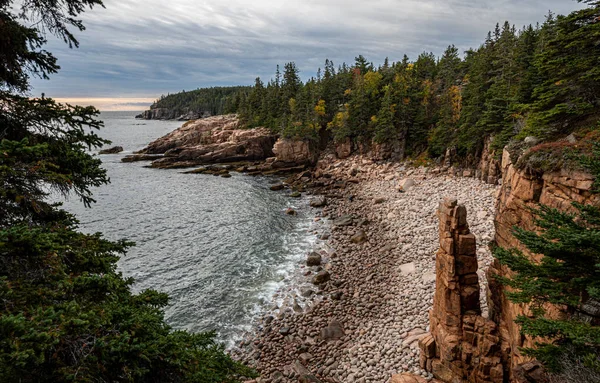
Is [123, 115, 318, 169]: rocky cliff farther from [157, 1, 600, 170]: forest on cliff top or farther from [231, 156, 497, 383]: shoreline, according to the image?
[231, 156, 497, 383]: shoreline

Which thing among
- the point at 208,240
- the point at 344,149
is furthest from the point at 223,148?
the point at 208,240

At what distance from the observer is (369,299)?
19.0 metres

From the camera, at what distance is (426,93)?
4997cm

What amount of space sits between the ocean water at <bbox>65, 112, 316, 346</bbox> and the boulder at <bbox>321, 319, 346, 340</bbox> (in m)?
4.75

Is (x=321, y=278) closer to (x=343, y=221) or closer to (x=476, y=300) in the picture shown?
(x=343, y=221)

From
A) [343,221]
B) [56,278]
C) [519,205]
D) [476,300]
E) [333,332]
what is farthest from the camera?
[343,221]

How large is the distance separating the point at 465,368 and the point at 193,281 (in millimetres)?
18108

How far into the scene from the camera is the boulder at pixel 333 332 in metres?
16.3

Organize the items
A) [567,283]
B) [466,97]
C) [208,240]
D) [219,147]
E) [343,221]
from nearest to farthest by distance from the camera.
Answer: [567,283]
[208,240]
[343,221]
[466,97]
[219,147]

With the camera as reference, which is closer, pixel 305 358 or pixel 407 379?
pixel 407 379

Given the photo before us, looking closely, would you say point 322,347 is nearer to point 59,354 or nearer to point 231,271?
point 231,271

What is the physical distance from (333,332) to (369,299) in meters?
3.75

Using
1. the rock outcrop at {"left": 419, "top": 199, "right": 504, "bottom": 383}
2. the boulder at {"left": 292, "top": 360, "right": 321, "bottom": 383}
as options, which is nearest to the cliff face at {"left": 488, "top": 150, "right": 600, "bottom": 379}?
the rock outcrop at {"left": 419, "top": 199, "right": 504, "bottom": 383}

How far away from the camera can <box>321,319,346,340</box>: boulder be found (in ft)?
53.5
